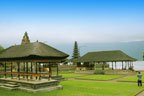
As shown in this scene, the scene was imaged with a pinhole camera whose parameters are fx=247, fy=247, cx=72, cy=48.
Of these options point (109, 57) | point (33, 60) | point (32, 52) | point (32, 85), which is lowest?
point (32, 85)

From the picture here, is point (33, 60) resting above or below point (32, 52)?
below

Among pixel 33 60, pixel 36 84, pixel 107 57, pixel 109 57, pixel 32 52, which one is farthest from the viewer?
pixel 107 57

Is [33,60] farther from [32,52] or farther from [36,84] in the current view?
[36,84]

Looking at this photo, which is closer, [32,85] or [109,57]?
[32,85]

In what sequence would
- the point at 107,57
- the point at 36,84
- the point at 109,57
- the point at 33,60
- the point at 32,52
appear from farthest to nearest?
the point at 107,57, the point at 109,57, the point at 33,60, the point at 32,52, the point at 36,84

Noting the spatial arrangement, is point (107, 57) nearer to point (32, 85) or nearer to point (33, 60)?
point (33, 60)

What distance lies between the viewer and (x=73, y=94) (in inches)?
835

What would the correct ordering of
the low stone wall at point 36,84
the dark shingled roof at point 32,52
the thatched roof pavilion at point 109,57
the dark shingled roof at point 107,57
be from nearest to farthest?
the low stone wall at point 36,84
the dark shingled roof at point 32,52
the thatched roof pavilion at point 109,57
the dark shingled roof at point 107,57

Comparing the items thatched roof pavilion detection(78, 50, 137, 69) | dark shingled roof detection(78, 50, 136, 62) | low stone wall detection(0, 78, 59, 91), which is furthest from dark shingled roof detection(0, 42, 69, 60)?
dark shingled roof detection(78, 50, 136, 62)

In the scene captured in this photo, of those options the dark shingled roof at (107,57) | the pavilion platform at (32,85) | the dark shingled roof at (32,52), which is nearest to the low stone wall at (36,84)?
the pavilion platform at (32,85)

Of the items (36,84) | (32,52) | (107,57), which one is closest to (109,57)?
(107,57)

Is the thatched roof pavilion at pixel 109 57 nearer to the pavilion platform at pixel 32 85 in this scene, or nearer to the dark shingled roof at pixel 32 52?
the dark shingled roof at pixel 32 52

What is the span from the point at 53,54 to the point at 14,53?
14.4 ft

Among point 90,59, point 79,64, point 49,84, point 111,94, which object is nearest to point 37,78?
point 49,84
